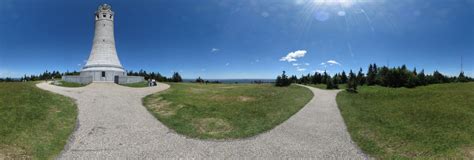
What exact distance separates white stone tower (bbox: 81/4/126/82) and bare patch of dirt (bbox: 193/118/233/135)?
124 feet

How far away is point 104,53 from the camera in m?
50.6

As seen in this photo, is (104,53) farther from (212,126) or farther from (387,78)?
(387,78)

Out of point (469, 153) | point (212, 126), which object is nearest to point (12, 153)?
point (212, 126)

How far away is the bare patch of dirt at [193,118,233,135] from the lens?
1378 centimetres

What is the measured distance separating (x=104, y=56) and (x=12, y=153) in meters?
45.0

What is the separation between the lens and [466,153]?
1005 cm

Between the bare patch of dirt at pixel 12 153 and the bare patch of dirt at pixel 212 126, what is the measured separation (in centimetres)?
727

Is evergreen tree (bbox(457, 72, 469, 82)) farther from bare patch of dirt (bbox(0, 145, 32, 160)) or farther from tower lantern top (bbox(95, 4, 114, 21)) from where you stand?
bare patch of dirt (bbox(0, 145, 32, 160))

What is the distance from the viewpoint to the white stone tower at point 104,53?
48.0 metres


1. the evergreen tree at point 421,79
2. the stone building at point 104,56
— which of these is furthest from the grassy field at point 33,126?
the evergreen tree at point 421,79

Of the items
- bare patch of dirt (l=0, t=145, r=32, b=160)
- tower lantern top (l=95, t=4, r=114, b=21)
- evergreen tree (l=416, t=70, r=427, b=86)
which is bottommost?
bare patch of dirt (l=0, t=145, r=32, b=160)

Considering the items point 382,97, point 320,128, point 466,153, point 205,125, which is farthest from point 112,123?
point 382,97

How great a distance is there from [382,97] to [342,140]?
60.4 ft

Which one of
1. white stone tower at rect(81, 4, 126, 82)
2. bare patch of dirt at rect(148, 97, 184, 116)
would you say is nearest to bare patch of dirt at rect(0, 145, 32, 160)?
bare patch of dirt at rect(148, 97, 184, 116)
